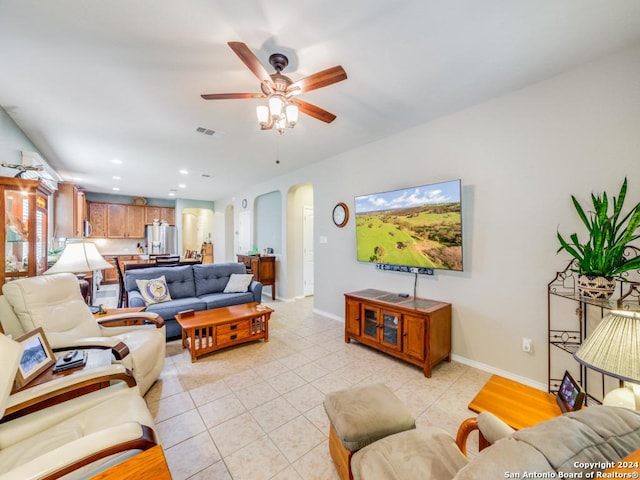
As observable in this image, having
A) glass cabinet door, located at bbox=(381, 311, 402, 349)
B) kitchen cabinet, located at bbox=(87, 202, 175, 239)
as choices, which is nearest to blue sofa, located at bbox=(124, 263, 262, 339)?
glass cabinet door, located at bbox=(381, 311, 402, 349)

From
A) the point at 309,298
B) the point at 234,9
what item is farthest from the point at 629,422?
the point at 309,298

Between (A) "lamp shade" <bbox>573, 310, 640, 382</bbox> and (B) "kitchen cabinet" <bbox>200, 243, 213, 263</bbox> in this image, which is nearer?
(A) "lamp shade" <bbox>573, 310, 640, 382</bbox>

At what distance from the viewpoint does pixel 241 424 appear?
1896 millimetres

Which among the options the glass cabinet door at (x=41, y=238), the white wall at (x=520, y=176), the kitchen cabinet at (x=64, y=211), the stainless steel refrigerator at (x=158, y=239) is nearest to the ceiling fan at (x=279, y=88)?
the white wall at (x=520, y=176)

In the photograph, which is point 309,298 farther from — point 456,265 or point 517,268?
point 517,268

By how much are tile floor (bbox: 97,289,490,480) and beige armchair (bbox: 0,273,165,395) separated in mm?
392

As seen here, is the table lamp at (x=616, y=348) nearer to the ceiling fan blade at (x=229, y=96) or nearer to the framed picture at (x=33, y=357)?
the ceiling fan blade at (x=229, y=96)

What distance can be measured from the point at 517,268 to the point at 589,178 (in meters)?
0.89

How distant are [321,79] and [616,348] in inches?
79.2

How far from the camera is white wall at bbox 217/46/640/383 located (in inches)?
76.5

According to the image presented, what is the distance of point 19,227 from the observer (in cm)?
204

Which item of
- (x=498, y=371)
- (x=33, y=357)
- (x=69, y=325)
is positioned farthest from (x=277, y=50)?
(x=498, y=371)

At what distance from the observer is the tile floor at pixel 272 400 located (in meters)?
1.59

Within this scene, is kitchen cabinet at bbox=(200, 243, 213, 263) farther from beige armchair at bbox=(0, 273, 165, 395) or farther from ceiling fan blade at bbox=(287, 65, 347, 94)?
ceiling fan blade at bbox=(287, 65, 347, 94)
